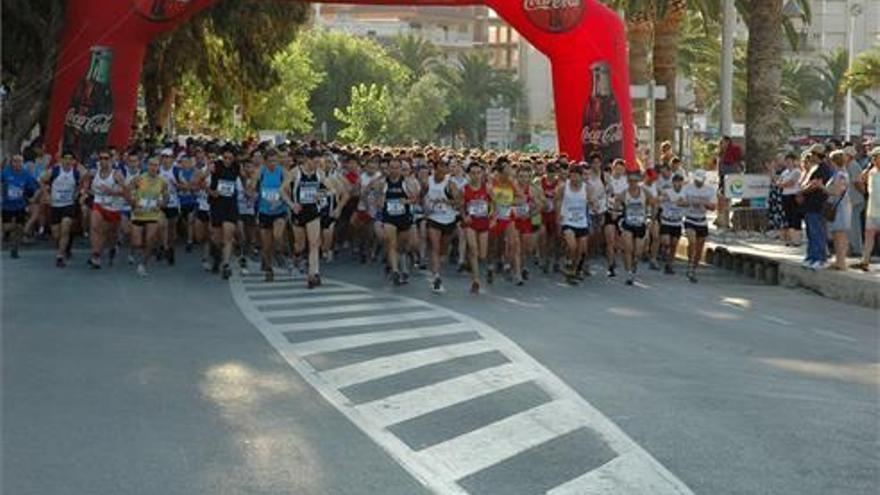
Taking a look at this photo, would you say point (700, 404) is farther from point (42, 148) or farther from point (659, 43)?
point (659, 43)

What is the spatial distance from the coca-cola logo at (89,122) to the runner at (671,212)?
10.3m

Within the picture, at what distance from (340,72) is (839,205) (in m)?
81.1

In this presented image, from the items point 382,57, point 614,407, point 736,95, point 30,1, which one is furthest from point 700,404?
point 382,57

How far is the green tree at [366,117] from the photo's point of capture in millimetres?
84250

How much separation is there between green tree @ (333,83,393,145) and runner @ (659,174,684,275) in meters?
63.8

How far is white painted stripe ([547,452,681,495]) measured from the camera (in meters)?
6.79

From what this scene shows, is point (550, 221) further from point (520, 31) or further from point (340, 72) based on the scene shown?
point (340, 72)

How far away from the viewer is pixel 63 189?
63.9 feet

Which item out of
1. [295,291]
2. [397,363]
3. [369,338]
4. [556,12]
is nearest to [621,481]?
[397,363]

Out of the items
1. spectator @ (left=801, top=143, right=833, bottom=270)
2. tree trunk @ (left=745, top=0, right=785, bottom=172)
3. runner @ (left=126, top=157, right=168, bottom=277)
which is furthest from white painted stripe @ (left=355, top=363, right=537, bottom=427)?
tree trunk @ (left=745, top=0, right=785, bottom=172)

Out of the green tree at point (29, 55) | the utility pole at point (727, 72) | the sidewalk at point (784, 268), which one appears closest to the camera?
the sidewalk at point (784, 268)

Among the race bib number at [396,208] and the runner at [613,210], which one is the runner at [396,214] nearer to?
the race bib number at [396,208]

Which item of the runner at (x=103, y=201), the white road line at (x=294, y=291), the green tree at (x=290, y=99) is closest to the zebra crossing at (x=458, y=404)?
the white road line at (x=294, y=291)

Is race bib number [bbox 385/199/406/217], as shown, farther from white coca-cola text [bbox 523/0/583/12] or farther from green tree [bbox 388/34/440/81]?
green tree [bbox 388/34/440/81]
